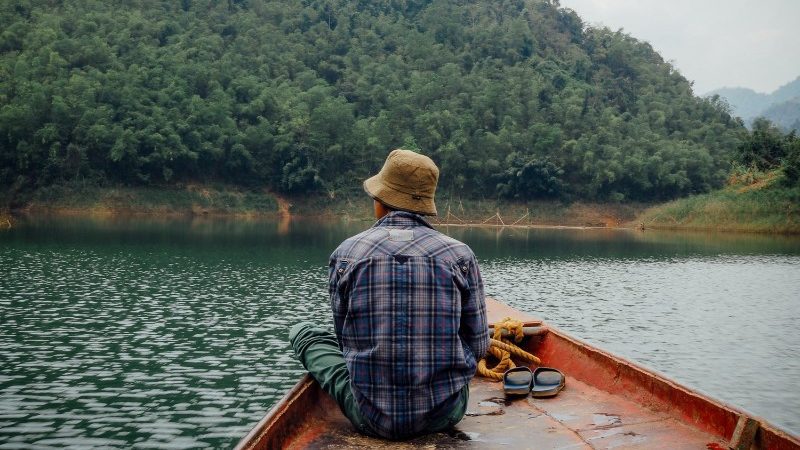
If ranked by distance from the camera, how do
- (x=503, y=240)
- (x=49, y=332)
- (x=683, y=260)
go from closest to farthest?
(x=49, y=332), (x=683, y=260), (x=503, y=240)

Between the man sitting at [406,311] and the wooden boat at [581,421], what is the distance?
312mm

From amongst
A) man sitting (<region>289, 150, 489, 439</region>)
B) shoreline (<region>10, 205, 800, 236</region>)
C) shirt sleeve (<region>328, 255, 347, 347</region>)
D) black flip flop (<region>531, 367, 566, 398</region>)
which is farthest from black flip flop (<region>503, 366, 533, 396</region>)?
shoreline (<region>10, 205, 800, 236</region>)

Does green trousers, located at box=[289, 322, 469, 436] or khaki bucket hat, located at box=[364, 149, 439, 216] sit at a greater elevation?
khaki bucket hat, located at box=[364, 149, 439, 216]

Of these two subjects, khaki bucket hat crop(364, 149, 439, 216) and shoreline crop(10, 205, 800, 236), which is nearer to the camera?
khaki bucket hat crop(364, 149, 439, 216)

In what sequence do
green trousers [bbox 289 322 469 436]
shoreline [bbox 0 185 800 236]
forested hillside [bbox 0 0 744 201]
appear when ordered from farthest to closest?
1. forested hillside [bbox 0 0 744 201]
2. shoreline [bbox 0 185 800 236]
3. green trousers [bbox 289 322 469 436]

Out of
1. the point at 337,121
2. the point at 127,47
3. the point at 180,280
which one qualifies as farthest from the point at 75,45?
the point at 180,280

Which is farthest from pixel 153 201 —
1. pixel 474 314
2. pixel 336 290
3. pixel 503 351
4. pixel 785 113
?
pixel 785 113

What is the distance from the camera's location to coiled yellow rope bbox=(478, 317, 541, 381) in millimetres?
5949

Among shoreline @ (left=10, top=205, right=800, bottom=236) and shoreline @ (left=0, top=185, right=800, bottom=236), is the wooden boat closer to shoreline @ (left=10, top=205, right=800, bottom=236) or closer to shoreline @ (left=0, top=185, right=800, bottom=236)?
shoreline @ (left=10, top=205, right=800, bottom=236)

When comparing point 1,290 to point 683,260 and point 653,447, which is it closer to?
point 653,447

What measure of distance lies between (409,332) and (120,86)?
60.0 meters

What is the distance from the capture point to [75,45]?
6025 centimetres

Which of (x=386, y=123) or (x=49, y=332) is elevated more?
(x=386, y=123)

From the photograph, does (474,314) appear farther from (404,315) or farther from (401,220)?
(401,220)
